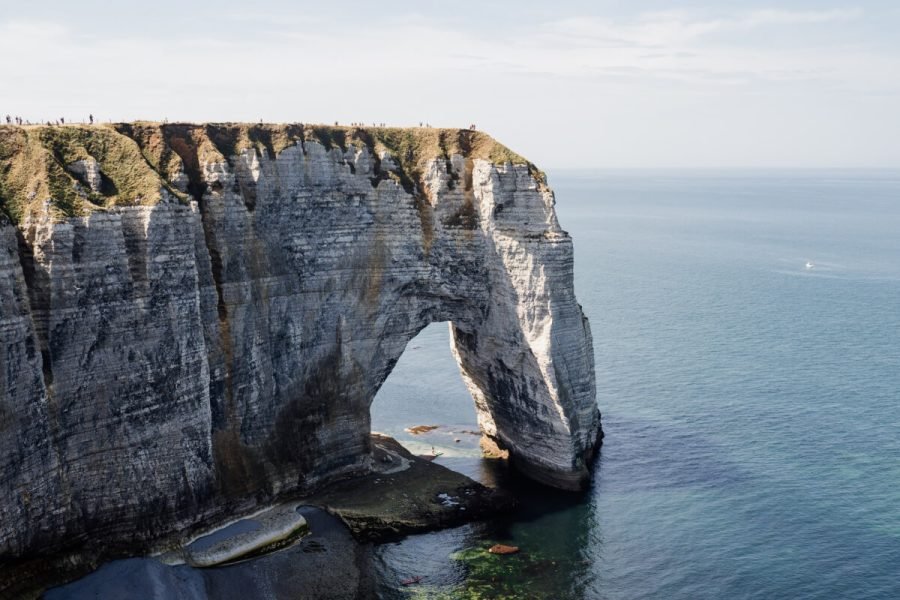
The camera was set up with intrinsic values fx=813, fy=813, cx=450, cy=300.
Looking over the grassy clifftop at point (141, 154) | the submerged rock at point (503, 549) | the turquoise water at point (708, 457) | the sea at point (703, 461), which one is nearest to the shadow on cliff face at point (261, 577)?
the sea at point (703, 461)

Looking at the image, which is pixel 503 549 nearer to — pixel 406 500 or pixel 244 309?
pixel 406 500

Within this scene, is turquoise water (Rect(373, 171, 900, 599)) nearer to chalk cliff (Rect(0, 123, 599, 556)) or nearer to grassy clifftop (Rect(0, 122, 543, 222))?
chalk cliff (Rect(0, 123, 599, 556))

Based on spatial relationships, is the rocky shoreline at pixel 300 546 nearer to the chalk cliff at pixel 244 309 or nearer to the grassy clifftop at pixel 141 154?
the chalk cliff at pixel 244 309

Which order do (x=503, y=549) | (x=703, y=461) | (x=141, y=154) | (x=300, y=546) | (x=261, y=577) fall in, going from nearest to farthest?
(x=261, y=577), (x=141, y=154), (x=300, y=546), (x=503, y=549), (x=703, y=461)

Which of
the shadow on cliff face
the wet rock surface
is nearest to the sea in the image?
the wet rock surface

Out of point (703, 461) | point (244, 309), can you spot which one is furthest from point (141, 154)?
point (703, 461)

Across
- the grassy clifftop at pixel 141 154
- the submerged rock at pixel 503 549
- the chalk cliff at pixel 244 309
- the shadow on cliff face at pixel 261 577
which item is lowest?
the submerged rock at pixel 503 549
